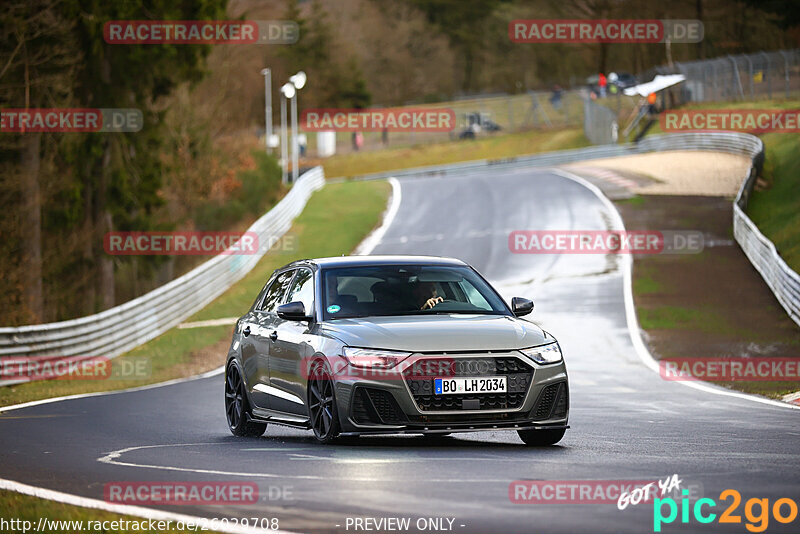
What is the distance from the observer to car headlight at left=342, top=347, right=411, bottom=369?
10523 millimetres

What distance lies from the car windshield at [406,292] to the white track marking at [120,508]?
3328 mm

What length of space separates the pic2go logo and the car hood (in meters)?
2.93

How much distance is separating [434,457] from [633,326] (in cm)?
2048

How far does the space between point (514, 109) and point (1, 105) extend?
70.2 m

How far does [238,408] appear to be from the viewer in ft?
43.8

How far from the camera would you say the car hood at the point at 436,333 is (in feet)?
34.6
